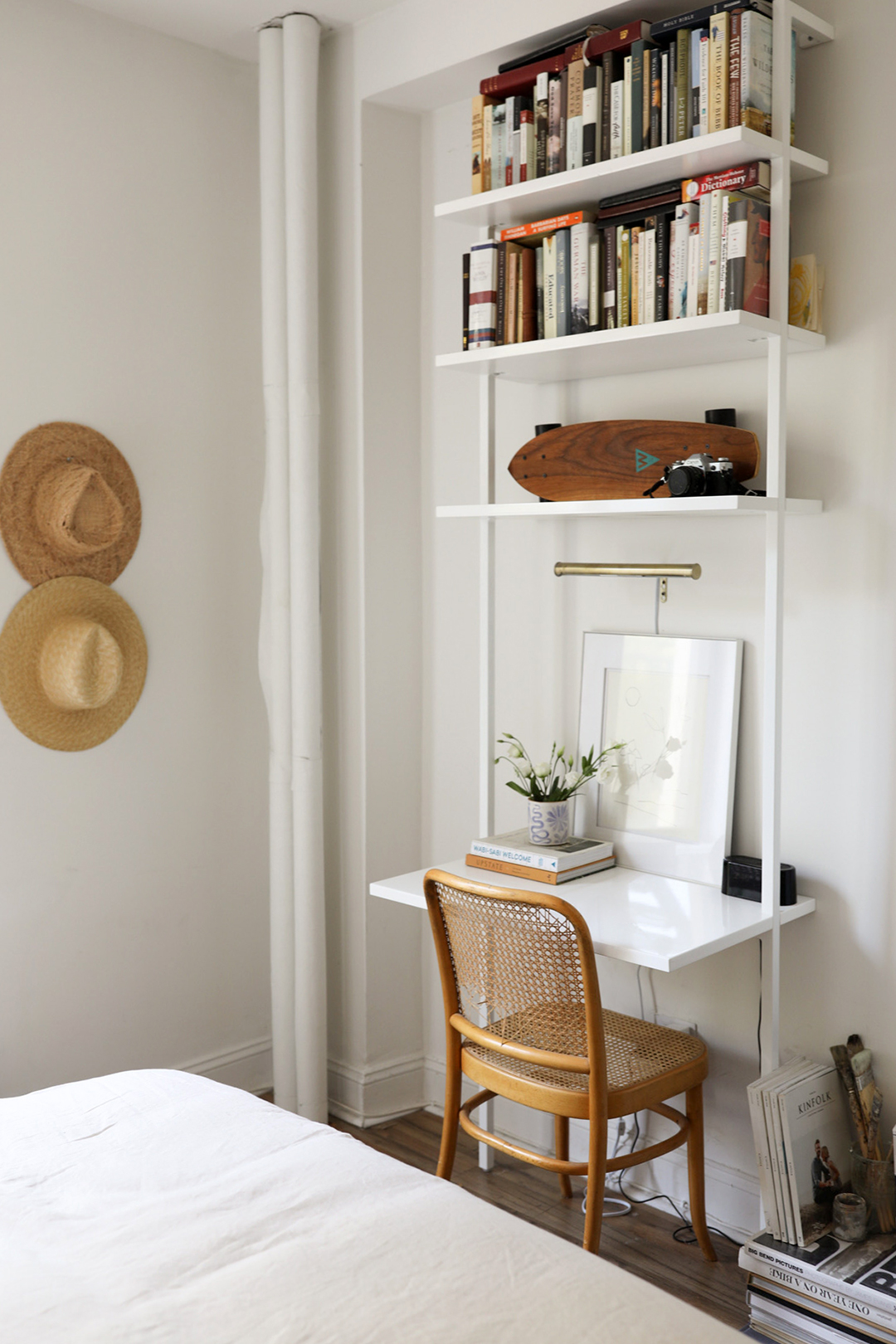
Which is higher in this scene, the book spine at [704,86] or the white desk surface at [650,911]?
the book spine at [704,86]

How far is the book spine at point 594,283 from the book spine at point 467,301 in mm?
316

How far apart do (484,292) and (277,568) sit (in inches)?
34.5

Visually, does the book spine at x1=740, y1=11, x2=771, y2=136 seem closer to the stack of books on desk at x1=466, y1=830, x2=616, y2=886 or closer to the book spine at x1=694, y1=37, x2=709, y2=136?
the book spine at x1=694, y1=37, x2=709, y2=136

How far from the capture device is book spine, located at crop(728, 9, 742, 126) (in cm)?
201

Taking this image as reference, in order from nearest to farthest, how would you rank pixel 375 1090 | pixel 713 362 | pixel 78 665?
1. pixel 713 362
2. pixel 78 665
3. pixel 375 1090

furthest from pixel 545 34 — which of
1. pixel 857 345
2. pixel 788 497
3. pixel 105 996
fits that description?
pixel 105 996

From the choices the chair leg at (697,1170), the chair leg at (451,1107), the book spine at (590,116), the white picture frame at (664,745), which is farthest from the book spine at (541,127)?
the chair leg at (697,1170)

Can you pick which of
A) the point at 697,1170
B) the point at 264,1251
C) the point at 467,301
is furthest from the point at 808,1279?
the point at 467,301

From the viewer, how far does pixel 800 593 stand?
2.30 meters

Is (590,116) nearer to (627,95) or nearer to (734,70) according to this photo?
(627,95)

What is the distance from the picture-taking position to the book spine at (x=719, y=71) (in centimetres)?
202

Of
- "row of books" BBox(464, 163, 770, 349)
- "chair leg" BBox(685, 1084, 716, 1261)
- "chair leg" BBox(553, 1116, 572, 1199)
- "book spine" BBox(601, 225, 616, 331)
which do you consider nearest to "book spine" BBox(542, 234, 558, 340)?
"row of books" BBox(464, 163, 770, 349)

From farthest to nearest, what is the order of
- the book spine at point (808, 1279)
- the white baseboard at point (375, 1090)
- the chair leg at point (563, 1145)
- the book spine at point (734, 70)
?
the white baseboard at point (375, 1090)
the chair leg at point (563, 1145)
the book spine at point (734, 70)
the book spine at point (808, 1279)

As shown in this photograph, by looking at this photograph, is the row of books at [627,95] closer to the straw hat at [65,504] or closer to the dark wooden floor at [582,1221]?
the straw hat at [65,504]
